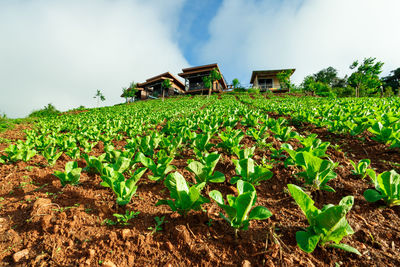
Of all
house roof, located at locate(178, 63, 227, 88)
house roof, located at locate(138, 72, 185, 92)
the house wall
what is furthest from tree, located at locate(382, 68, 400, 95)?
house roof, located at locate(138, 72, 185, 92)

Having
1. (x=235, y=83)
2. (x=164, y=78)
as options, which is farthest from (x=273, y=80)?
(x=164, y=78)

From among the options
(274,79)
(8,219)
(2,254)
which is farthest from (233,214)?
(274,79)

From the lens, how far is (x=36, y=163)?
287cm

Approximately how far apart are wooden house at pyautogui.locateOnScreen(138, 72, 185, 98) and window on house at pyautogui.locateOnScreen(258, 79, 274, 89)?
2264cm

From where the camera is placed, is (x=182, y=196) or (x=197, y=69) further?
(x=197, y=69)

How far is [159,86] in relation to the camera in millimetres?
45438

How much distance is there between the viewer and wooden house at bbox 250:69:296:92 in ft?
133

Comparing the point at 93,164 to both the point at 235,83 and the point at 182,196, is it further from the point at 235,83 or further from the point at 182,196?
the point at 235,83

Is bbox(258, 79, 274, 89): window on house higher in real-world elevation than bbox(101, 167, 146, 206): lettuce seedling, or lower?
higher

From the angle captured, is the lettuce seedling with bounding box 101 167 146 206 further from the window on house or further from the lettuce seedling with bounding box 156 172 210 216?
the window on house

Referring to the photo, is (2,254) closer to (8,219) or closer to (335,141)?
(8,219)

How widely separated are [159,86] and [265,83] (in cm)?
2932

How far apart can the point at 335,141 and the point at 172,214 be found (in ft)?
12.0

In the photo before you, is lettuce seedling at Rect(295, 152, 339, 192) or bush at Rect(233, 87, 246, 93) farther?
bush at Rect(233, 87, 246, 93)
